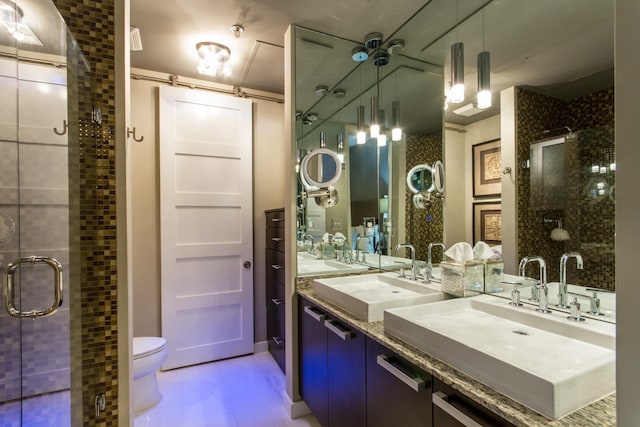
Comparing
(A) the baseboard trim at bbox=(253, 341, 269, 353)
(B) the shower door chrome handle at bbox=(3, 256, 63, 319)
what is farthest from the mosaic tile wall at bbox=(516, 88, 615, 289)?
(A) the baseboard trim at bbox=(253, 341, 269, 353)

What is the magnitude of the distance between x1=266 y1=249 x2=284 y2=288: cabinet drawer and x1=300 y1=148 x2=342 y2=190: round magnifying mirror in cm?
66

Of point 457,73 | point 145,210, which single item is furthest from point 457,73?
point 145,210

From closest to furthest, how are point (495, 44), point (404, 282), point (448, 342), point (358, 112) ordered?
point (448, 342)
point (495, 44)
point (404, 282)
point (358, 112)

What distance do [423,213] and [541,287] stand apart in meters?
0.86

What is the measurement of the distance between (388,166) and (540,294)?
1.35 meters

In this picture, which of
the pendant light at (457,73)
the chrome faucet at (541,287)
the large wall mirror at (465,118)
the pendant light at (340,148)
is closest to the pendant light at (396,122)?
the large wall mirror at (465,118)

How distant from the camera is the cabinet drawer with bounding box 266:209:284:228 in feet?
8.48

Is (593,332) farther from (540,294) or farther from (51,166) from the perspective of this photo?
(51,166)

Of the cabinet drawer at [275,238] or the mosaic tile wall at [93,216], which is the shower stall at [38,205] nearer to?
the mosaic tile wall at [93,216]

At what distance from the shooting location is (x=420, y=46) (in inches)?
80.1

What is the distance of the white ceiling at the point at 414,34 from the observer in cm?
115

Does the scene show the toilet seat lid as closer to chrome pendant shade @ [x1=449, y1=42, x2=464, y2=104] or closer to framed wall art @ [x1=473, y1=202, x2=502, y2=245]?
framed wall art @ [x1=473, y1=202, x2=502, y2=245]

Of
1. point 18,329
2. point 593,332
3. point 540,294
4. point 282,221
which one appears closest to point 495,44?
point 540,294

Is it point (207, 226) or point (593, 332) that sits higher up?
point (207, 226)
